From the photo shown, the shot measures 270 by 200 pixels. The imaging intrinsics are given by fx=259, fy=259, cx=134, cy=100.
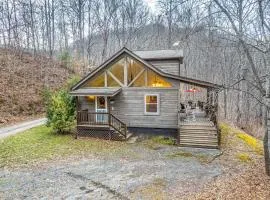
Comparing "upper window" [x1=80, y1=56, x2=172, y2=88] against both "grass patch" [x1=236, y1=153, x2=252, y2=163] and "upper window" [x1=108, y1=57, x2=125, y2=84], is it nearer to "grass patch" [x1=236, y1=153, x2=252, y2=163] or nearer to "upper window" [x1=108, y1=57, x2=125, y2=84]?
"upper window" [x1=108, y1=57, x2=125, y2=84]

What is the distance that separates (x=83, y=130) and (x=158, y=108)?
5697 millimetres

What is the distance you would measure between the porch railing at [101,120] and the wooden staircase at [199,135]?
4.12 m

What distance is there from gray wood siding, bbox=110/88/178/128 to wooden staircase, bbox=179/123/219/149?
988mm

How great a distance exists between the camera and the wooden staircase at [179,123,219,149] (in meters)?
16.9

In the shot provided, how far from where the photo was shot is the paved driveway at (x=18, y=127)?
61.2 feet

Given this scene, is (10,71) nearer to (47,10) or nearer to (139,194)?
(47,10)

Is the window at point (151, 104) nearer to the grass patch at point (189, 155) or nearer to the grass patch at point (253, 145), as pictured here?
the grass patch at point (189, 155)

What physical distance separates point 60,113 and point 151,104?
6.66 meters

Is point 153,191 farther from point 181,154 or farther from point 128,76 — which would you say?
point 128,76

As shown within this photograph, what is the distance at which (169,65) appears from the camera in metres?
20.1

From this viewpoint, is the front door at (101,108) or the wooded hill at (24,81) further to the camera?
the wooded hill at (24,81)

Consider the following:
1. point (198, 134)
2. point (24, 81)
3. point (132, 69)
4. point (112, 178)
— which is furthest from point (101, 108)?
point (24, 81)

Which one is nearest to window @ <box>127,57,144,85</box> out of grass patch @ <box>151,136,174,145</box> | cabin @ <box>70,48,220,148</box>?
cabin @ <box>70,48,220,148</box>

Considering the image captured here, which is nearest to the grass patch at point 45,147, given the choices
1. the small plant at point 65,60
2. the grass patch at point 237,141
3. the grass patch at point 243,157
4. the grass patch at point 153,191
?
the grass patch at point 153,191
